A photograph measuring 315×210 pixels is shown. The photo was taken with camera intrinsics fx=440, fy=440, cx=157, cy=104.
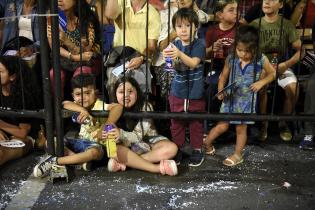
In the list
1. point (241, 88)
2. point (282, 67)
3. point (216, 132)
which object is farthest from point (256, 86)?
point (282, 67)

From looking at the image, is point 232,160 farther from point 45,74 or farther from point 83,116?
point 45,74

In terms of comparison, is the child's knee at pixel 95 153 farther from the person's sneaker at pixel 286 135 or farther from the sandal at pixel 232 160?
the person's sneaker at pixel 286 135

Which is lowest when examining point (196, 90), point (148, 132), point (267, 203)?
point (267, 203)

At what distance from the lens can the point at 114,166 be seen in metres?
3.47

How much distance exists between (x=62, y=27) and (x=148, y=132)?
4.40 ft

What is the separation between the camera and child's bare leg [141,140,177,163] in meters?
3.52

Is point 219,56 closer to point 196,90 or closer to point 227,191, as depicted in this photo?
point 196,90

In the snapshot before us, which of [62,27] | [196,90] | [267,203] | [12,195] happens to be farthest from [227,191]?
[62,27]

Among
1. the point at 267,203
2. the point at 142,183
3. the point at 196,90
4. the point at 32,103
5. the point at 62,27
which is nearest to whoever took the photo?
the point at 267,203

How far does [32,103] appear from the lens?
3.89 meters

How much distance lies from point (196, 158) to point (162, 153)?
1.13 feet

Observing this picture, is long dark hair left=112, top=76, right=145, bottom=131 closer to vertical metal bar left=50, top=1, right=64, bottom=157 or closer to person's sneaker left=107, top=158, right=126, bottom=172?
person's sneaker left=107, top=158, right=126, bottom=172

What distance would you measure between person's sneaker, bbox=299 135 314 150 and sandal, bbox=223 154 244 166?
26.7 inches

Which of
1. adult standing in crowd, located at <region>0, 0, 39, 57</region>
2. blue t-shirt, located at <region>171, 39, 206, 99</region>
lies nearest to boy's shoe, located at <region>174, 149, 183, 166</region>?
blue t-shirt, located at <region>171, 39, 206, 99</region>
